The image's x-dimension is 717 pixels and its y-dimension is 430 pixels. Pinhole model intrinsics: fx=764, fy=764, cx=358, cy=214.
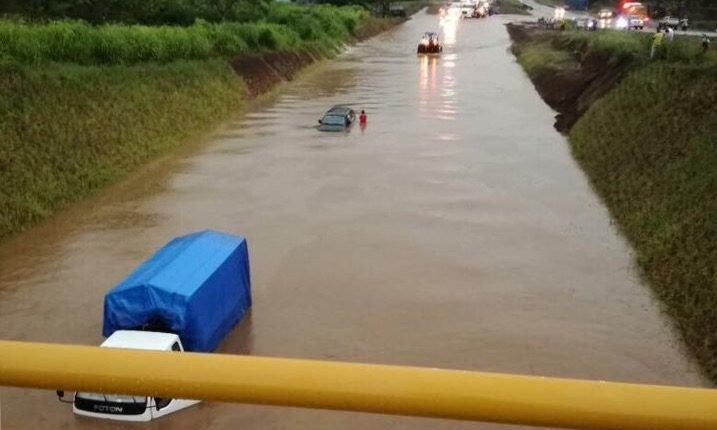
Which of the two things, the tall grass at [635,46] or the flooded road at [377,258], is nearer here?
the flooded road at [377,258]

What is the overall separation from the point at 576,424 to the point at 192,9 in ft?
170

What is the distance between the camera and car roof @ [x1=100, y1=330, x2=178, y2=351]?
37.7 feet

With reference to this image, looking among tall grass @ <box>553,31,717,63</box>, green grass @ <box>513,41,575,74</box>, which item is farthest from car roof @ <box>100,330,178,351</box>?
green grass @ <box>513,41,575,74</box>

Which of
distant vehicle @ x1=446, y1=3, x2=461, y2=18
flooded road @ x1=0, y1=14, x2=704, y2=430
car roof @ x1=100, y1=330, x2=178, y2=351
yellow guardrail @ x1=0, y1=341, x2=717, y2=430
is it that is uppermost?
yellow guardrail @ x1=0, y1=341, x2=717, y2=430

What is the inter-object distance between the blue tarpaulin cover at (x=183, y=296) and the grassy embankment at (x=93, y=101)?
7.87 m

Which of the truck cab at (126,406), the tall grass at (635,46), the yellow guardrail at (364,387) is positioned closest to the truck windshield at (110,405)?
the truck cab at (126,406)

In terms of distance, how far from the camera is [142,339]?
463 inches

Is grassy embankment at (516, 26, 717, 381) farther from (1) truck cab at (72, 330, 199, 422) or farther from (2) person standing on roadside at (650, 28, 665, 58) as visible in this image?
(1) truck cab at (72, 330, 199, 422)

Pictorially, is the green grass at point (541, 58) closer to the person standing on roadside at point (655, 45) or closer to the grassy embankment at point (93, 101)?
the person standing on roadside at point (655, 45)

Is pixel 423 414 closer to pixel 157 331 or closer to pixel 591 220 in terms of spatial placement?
pixel 157 331

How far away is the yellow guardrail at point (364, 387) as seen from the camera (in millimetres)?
1462

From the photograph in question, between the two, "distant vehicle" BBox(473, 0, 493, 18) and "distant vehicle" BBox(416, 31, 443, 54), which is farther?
"distant vehicle" BBox(473, 0, 493, 18)

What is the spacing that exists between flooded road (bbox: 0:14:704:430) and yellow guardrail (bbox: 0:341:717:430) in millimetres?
6178

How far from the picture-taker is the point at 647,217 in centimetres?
1966
